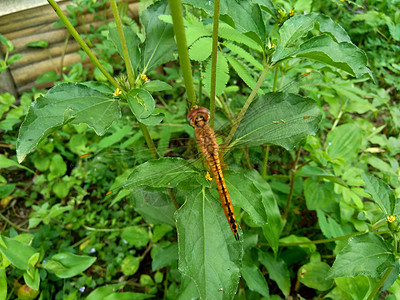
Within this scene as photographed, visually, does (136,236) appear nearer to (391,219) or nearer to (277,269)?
(277,269)

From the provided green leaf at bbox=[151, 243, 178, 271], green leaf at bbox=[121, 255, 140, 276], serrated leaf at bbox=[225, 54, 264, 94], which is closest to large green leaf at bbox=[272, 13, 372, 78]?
serrated leaf at bbox=[225, 54, 264, 94]

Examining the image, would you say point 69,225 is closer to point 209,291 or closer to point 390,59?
point 209,291

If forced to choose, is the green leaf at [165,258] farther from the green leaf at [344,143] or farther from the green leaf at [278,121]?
the green leaf at [344,143]

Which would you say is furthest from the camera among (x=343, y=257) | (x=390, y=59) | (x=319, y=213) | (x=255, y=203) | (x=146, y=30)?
(x=390, y=59)

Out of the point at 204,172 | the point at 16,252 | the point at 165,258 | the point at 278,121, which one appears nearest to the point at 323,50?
the point at 278,121

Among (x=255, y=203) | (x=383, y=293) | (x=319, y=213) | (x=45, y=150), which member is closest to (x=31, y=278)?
(x=45, y=150)

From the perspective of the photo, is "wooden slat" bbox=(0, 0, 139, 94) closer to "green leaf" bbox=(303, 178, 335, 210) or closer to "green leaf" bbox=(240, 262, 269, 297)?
"green leaf" bbox=(303, 178, 335, 210)

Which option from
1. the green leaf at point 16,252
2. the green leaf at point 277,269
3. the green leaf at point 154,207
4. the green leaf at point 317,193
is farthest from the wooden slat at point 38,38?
the green leaf at point 277,269
